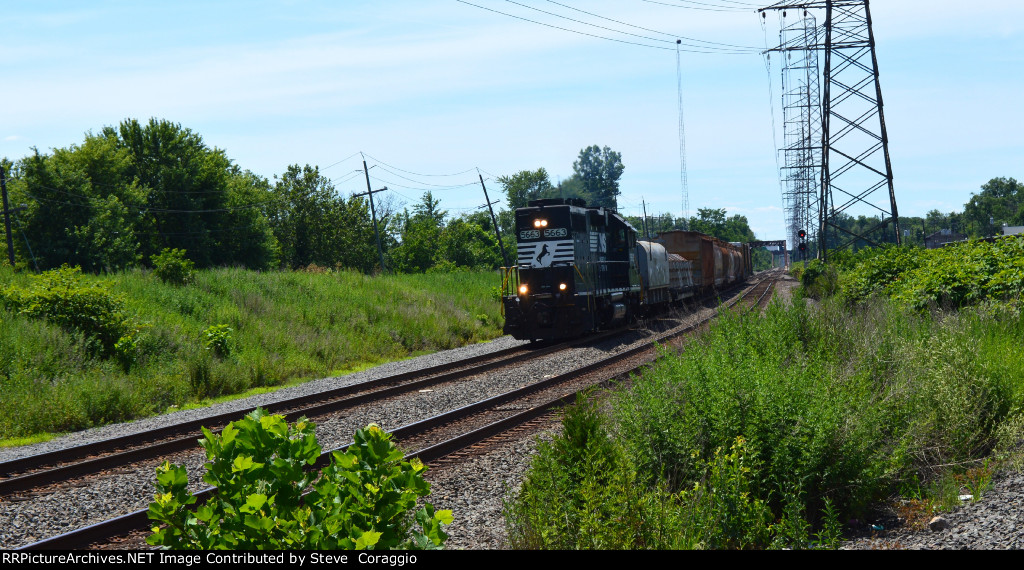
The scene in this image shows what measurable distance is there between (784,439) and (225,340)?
46.4ft

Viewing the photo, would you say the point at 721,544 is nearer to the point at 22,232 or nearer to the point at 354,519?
the point at 354,519

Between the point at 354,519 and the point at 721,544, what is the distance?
10.2 ft

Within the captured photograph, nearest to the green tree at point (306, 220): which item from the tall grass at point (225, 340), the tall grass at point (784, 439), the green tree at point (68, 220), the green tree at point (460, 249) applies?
the green tree at point (460, 249)

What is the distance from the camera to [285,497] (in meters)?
3.24

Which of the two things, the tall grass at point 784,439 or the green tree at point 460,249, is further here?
the green tree at point 460,249

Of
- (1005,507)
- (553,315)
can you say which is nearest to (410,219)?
(553,315)

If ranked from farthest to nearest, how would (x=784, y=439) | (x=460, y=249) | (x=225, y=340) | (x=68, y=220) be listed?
1. (x=460, y=249)
2. (x=68, y=220)
3. (x=225, y=340)
4. (x=784, y=439)

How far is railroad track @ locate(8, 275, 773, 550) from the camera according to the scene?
6.14m

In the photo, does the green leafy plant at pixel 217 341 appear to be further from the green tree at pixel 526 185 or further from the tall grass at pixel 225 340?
the green tree at pixel 526 185

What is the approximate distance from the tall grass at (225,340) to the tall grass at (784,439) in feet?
30.3

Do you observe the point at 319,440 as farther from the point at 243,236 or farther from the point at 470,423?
the point at 243,236

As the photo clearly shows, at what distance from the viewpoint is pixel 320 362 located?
18.9 meters

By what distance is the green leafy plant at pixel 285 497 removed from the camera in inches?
120

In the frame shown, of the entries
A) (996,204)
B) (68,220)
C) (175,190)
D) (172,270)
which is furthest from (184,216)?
(996,204)
